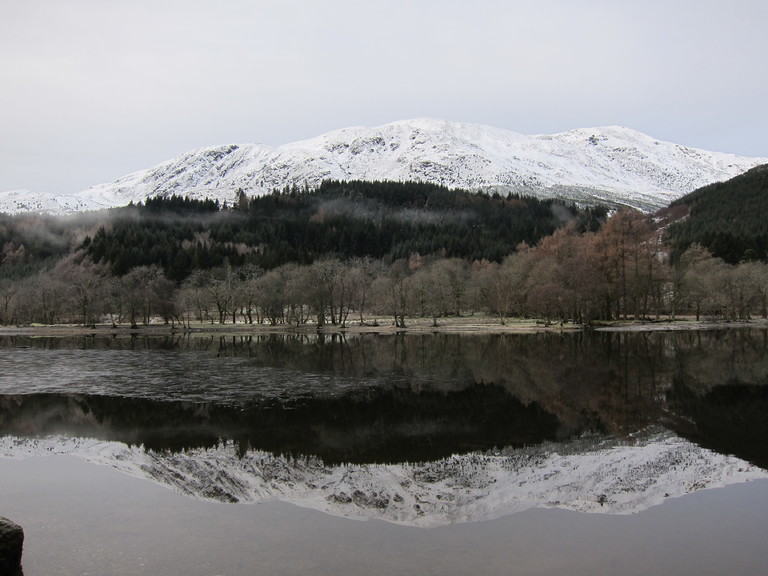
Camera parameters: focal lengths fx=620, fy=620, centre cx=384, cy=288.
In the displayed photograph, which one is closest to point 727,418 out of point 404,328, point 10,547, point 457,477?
point 457,477

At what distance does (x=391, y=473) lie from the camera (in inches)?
757

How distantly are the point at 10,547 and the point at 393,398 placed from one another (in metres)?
22.5

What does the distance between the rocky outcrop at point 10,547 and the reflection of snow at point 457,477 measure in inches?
225

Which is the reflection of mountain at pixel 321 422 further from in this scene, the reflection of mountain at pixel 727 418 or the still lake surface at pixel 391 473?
the reflection of mountain at pixel 727 418

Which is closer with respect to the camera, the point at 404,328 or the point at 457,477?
the point at 457,477

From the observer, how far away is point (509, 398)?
32688mm

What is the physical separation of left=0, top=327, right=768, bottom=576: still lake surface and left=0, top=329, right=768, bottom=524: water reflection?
0.12m

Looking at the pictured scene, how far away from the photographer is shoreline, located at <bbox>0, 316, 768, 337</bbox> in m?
89.7

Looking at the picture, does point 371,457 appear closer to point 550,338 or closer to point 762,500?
point 762,500

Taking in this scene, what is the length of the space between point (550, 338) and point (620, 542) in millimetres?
62883

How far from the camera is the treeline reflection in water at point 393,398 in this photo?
942 inches

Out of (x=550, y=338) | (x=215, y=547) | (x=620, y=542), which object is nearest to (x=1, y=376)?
(x=215, y=547)

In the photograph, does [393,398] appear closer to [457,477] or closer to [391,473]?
[391,473]

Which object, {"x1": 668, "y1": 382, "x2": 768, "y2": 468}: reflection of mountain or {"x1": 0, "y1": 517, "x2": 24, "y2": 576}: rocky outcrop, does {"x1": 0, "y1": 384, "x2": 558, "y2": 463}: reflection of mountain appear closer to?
{"x1": 668, "y1": 382, "x2": 768, "y2": 468}: reflection of mountain
